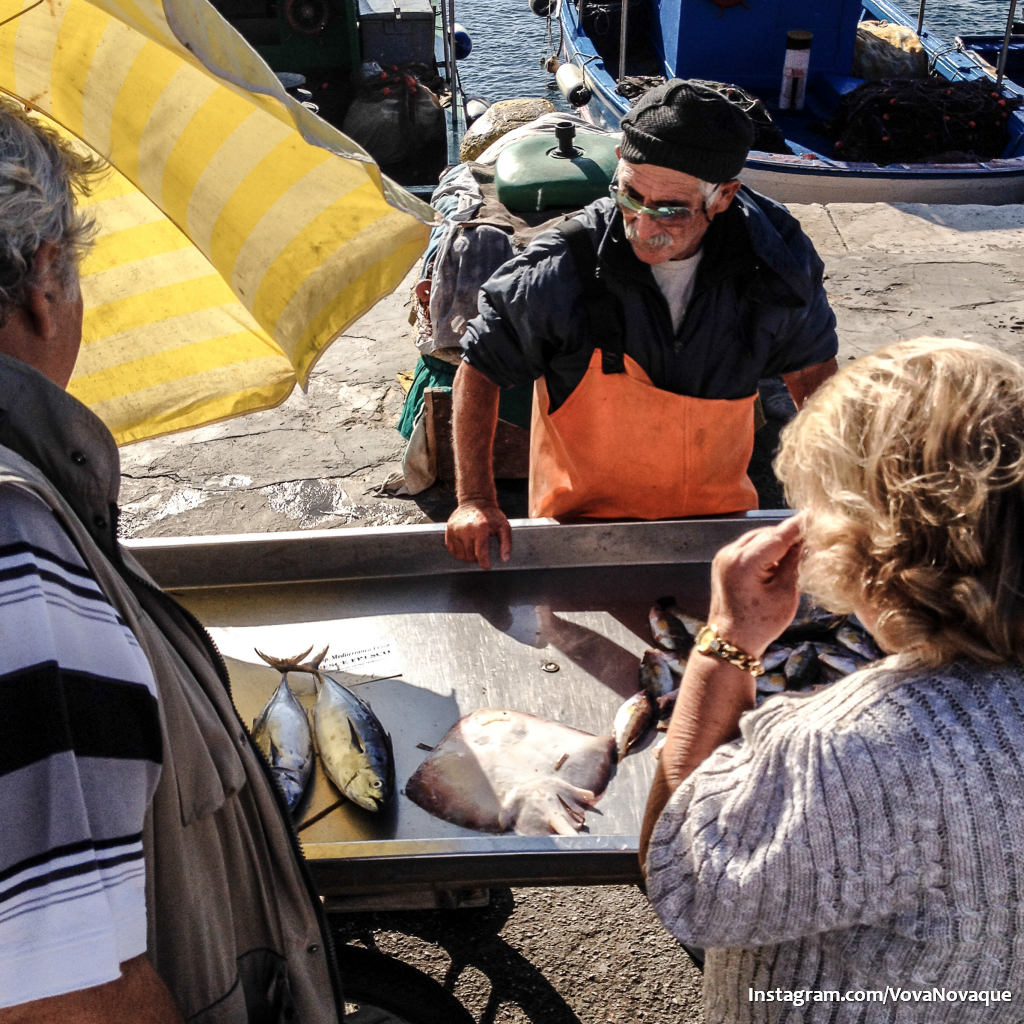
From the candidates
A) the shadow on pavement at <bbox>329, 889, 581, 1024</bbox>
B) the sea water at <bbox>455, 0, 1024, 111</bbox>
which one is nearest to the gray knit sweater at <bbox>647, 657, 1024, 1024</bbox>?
the shadow on pavement at <bbox>329, 889, 581, 1024</bbox>

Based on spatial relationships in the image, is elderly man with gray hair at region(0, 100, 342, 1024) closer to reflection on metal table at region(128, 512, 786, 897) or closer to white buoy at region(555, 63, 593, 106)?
reflection on metal table at region(128, 512, 786, 897)

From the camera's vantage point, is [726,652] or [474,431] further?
[474,431]

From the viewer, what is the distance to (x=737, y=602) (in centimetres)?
172

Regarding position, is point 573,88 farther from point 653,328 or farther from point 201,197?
point 201,197

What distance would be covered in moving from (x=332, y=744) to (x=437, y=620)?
0.63 metres

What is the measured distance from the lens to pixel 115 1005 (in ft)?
3.87

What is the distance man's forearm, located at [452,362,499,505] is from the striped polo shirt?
189cm

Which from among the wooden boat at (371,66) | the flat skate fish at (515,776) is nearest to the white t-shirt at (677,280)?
the flat skate fish at (515,776)

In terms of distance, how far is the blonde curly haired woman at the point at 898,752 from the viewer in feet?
4.15

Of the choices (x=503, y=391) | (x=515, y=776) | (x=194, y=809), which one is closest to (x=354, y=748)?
(x=515, y=776)

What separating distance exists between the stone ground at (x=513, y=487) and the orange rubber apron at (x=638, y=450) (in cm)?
149

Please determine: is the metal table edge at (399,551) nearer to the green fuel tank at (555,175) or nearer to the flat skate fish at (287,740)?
the flat skate fish at (287,740)

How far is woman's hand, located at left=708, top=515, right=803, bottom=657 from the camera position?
170cm

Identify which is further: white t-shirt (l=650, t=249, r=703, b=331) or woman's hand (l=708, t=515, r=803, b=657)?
white t-shirt (l=650, t=249, r=703, b=331)
